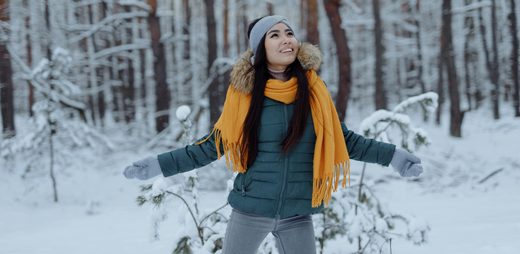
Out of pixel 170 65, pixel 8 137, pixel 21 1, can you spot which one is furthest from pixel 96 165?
pixel 170 65

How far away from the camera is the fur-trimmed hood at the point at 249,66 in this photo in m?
1.73

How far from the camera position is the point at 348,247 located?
374 centimetres

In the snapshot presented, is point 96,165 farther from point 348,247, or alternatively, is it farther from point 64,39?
point 348,247

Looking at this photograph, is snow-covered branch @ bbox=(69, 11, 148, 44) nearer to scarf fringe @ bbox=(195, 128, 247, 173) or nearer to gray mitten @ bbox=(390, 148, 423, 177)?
scarf fringe @ bbox=(195, 128, 247, 173)

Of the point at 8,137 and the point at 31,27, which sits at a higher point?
the point at 31,27

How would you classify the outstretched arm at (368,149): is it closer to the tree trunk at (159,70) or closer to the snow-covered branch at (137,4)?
the snow-covered branch at (137,4)

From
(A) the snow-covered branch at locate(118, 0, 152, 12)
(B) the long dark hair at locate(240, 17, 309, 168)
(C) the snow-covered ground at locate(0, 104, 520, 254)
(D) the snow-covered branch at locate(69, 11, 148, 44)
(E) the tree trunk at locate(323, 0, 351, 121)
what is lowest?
(C) the snow-covered ground at locate(0, 104, 520, 254)

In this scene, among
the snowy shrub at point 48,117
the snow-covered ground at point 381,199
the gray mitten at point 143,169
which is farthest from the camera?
the snowy shrub at point 48,117

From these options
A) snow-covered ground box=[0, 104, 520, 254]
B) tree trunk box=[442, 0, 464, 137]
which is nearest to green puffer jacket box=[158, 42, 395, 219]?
snow-covered ground box=[0, 104, 520, 254]

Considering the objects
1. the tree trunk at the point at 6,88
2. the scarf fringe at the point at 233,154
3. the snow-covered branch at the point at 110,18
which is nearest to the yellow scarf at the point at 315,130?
the scarf fringe at the point at 233,154

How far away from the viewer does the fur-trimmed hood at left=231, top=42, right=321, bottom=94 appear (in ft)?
5.67

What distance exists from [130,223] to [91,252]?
1358mm

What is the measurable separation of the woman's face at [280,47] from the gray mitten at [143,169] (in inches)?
31.4

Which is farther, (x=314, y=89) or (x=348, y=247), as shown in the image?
(x=348, y=247)
